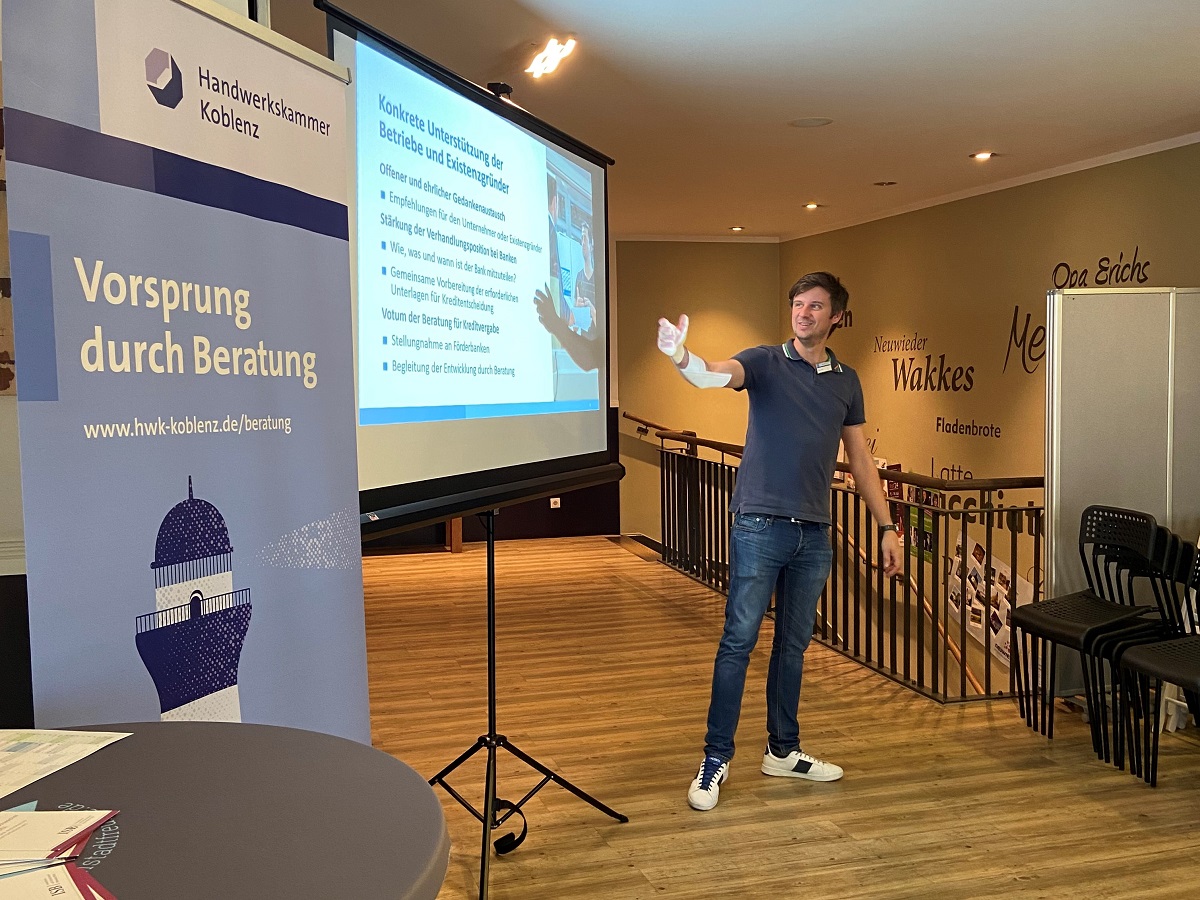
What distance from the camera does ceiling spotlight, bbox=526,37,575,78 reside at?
3693 millimetres

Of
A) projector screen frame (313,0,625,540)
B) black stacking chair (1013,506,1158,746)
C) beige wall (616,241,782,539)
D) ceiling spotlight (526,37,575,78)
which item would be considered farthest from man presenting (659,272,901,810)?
beige wall (616,241,782,539)

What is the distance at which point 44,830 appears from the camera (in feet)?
2.72

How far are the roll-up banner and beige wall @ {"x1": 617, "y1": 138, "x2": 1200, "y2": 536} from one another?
340 cm

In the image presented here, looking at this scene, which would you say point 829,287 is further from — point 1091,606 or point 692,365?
point 1091,606

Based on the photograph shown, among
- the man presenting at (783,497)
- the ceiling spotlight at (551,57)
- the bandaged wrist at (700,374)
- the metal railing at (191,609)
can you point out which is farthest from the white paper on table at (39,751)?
the ceiling spotlight at (551,57)

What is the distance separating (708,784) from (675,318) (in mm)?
6696

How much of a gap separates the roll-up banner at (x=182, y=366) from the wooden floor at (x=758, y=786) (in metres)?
1.18

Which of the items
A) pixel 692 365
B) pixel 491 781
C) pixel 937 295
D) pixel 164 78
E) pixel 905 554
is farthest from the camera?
pixel 937 295

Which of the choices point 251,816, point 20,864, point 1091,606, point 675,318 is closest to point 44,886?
point 20,864

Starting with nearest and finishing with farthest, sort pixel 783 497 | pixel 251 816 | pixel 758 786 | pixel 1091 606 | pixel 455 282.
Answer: pixel 251 816 < pixel 455 282 < pixel 783 497 < pixel 758 786 < pixel 1091 606

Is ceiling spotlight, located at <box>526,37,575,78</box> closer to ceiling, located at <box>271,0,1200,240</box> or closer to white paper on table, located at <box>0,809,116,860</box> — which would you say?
ceiling, located at <box>271,0,1200,240</box>

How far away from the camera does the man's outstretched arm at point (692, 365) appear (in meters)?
2.60

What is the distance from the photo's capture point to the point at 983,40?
3.72m

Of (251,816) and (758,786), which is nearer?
(251,816)
